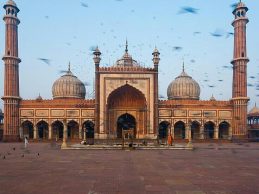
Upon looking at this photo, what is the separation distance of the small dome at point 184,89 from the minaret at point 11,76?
2010cm

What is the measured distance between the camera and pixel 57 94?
41.8 metres

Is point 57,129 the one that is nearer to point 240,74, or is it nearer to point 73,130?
point 73,130

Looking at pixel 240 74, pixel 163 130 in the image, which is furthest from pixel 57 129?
pixel 240 74

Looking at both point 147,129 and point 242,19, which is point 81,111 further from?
point 242,19

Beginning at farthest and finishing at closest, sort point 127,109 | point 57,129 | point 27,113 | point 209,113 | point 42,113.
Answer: point 57,129 < point 209,113 < point 127,109 < point 42,113 < point 27,113

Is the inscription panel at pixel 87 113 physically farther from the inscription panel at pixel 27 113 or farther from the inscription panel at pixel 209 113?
the inscription panel at pixel 209 113

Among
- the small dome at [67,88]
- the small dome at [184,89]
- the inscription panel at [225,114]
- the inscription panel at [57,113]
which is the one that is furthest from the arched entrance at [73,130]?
the inscription panel at [225,114]

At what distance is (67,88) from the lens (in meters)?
41.5

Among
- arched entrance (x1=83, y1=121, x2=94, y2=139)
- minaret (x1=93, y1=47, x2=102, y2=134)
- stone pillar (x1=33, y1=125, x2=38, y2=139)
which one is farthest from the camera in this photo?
arched entrance (x1=83, y1=121, x2=94, y2=139)

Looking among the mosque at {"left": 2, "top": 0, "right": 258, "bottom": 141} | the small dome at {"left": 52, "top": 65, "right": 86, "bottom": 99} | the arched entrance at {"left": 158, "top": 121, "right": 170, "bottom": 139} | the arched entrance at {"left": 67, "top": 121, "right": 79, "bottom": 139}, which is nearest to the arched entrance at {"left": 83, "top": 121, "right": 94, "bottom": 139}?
the mosque at {"left": 2, "top": 0, "right": 258, "bottom": 141}

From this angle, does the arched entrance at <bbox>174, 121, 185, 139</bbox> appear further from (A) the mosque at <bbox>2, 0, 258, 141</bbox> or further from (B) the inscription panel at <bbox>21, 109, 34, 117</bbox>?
(B) the inscription panel at <bbox>21, 109, 34, 117</bbox>

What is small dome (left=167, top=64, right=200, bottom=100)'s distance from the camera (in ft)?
138

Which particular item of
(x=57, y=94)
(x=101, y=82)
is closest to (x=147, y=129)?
(x=101, y=82)

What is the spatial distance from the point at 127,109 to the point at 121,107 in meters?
0.76
